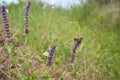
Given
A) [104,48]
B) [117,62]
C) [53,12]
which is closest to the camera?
[117,62]

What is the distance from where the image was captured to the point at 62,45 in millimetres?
3035

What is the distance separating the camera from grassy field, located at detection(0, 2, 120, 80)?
2503 mm

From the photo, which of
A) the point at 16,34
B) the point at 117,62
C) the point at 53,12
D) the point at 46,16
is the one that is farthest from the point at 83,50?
the point at 53,12

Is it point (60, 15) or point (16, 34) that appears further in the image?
point (60, 15)

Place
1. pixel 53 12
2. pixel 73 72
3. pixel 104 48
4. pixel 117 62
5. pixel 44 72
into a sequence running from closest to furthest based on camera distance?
pixel 44 72 → pixel 73 72 → pixel 117 62 → pixel 104 48 → pixel 53 12

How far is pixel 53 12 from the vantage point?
426 cm

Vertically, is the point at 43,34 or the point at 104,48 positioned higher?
the point at 43,34

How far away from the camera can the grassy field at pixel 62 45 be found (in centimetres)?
250

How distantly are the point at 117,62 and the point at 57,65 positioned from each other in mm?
748

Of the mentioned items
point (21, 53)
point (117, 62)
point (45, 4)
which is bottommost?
point (117, 62)

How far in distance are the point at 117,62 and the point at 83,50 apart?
0.39m

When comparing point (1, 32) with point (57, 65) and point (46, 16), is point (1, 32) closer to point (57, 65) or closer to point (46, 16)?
point (57, 65)

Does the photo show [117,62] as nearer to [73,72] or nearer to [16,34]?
[73,72]

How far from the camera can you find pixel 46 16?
3.78 metres
